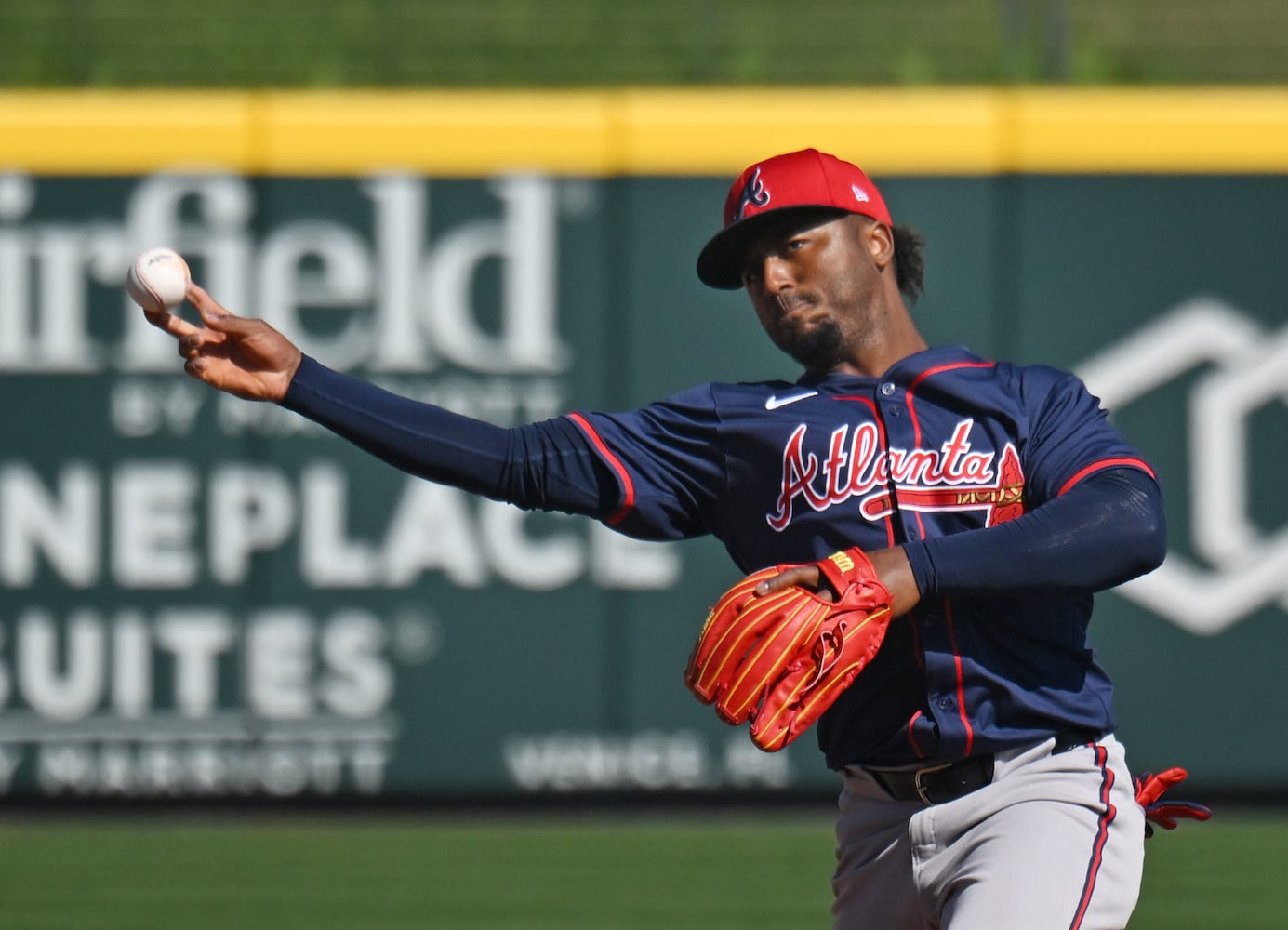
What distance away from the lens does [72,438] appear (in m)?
7.07

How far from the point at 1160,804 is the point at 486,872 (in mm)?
3601

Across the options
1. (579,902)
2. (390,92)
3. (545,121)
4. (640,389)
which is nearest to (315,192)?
(390,92)

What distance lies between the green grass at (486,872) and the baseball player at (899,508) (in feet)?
8.91

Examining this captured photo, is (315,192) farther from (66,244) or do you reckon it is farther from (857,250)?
(857,250)

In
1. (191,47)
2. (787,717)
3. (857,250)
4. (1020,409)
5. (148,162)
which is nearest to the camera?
(787,717)

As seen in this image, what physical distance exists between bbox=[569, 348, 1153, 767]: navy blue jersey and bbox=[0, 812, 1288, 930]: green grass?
2.71 meters

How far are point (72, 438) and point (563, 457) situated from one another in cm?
485

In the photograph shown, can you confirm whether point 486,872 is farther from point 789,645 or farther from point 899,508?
point 789,645

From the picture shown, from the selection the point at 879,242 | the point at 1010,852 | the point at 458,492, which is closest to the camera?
the point at 1010,852

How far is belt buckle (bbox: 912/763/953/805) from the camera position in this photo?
2541 mm

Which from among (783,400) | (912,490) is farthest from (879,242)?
(912,490)

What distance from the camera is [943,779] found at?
2.54 meters

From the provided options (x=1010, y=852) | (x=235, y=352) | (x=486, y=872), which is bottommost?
(x=486, y=872)

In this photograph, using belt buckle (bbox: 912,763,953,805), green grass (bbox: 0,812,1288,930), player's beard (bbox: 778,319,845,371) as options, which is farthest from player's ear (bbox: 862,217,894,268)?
green grass (bbox: 0,812,1288,930)
